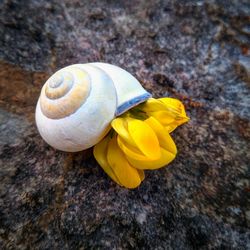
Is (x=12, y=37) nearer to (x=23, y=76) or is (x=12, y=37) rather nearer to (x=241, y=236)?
(x=23, y=76)

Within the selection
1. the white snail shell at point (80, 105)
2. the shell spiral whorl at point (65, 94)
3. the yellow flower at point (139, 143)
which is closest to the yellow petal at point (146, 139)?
the yellow flower at point (139, 143)

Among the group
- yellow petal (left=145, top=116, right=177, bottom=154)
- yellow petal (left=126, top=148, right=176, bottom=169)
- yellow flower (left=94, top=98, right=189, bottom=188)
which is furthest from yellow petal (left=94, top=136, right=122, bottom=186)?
yellow petal (left=145, top=116, right=177, bottom=154)

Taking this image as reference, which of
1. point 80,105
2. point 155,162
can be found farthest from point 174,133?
point 80,105

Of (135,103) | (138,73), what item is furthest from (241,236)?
(138,73)

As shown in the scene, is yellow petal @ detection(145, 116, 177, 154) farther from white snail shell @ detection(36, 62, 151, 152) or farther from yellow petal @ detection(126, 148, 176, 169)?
white snail shell @ detection(36, 62, 151, 152)

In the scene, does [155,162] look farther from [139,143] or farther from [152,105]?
[152,105]

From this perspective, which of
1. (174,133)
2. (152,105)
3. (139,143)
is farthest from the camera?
(174,133)
